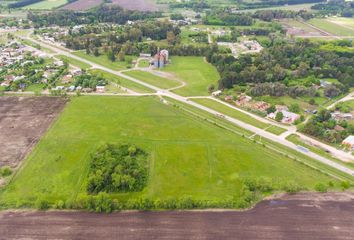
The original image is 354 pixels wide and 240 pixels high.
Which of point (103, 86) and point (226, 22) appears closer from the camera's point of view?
point (103, 86)

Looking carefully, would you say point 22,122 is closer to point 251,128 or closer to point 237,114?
point 237,114

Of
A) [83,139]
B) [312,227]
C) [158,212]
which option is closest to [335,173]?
[312,227]

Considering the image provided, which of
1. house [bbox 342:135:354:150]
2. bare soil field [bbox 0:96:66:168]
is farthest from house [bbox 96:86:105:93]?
house [bbox 342:135:354:150]

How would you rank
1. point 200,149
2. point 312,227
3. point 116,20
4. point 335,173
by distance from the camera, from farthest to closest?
1. point 116,20
2. point 200,149
3. point 335,173
4. point 312,227

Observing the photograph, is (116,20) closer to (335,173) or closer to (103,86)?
(103,86)

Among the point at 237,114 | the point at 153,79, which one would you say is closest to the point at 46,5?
the point at 153,79

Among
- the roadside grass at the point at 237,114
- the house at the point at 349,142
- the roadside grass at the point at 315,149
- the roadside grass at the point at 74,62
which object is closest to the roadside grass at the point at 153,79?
the roadside grass at the point at 237,114

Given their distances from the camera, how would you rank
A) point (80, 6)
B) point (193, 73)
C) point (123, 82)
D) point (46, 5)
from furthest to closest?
point (46, 5) → point (80, 6) → point (193, 73) → point (123, 82)
